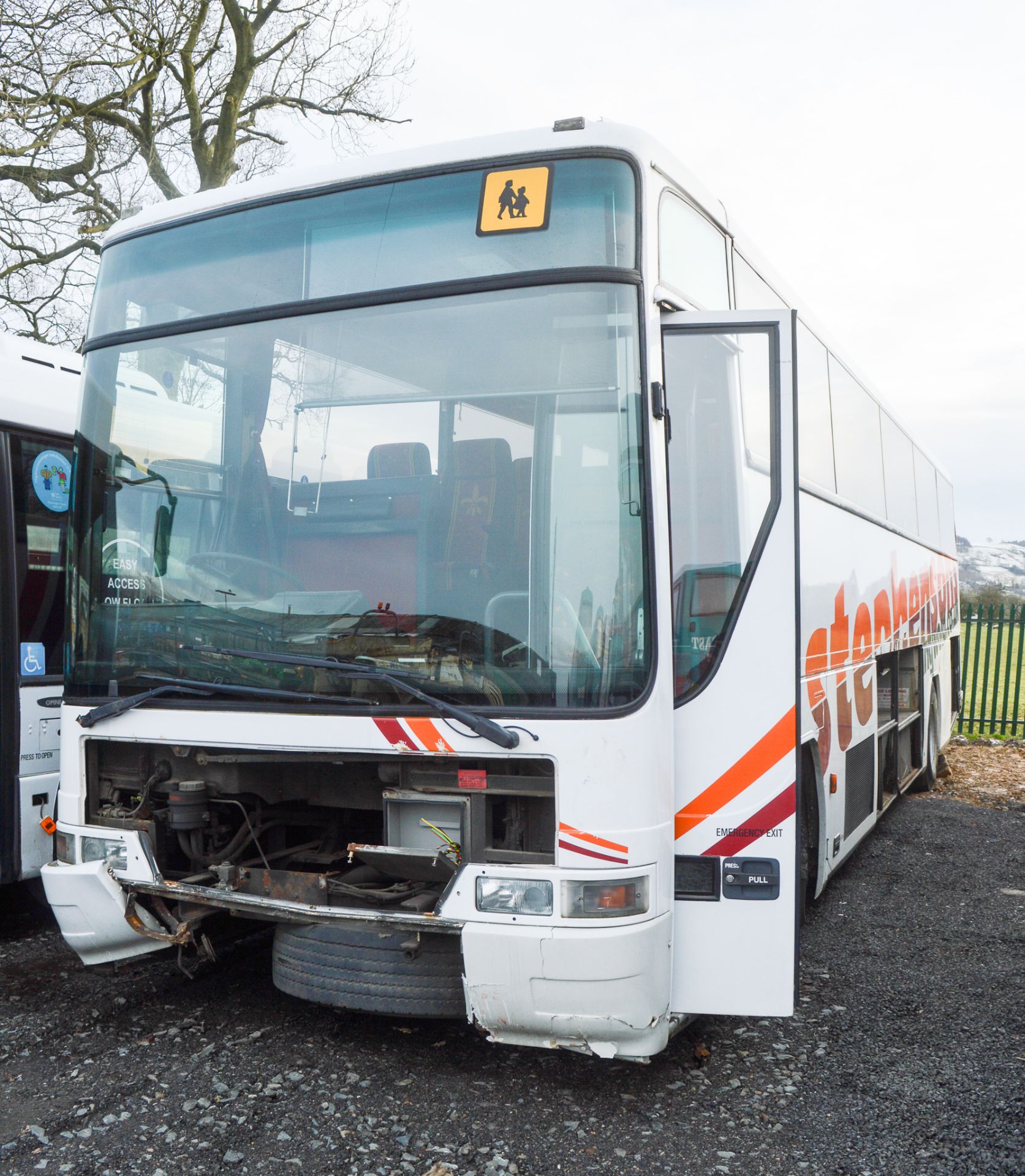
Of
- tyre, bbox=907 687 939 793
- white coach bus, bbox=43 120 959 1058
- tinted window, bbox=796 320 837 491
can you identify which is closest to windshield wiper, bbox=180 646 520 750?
white coach bus, bbox=43 120 959 1058

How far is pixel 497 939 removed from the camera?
352 centimetres

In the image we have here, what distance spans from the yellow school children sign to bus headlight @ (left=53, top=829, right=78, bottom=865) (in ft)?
9.29

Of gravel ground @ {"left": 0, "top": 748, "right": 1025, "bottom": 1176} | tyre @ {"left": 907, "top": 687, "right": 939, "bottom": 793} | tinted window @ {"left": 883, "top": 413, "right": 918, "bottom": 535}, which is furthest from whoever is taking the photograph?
tyre @ {"left": 907, "top": 687, "right": 939, "bottom": 793}

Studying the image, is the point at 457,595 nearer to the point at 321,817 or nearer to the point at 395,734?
the point at 395,734

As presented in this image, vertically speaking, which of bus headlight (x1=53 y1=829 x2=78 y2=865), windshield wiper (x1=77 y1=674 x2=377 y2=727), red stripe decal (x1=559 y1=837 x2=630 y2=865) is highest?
windshield wiper (x1=77 y1=674 x2=377 y2=727)

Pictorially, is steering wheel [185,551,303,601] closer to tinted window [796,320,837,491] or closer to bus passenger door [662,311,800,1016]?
bus passenger door [662,311,800,1016]

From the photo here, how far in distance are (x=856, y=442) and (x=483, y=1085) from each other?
191 inches

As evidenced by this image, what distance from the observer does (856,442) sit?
7172mm

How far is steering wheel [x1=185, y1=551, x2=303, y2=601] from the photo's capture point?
13.0 feet

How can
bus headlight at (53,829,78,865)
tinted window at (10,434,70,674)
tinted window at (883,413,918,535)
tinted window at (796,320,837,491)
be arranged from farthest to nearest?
1. tinted window at (883,413,918,535)
2. tinted window at (10,434,70,674)
3. tinted window at (796,320,837,491)
4. bus headlight at (53,829,78,865)

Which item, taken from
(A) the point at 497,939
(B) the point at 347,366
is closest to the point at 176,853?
(A) the point at 497,939

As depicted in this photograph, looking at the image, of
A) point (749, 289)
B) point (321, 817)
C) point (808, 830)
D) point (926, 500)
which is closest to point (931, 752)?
point (926, 500)

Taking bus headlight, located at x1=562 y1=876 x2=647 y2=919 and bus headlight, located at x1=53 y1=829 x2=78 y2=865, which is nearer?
bus headlight, located at x1=562 y1=876 x2=647 y2=919

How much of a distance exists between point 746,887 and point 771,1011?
Answer: 0.42 meters
